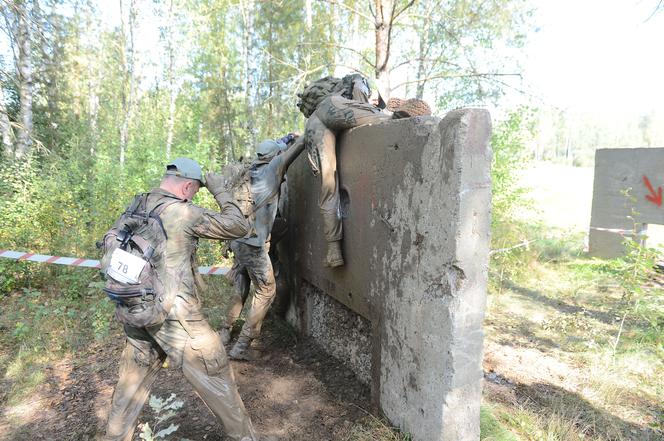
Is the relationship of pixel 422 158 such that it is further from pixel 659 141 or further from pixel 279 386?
pixel 659 141

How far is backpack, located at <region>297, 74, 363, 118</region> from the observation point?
3736 mm

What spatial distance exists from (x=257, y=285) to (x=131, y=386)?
1.68 m

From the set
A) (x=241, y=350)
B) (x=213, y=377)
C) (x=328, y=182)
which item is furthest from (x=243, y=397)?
(x=328, y=182)

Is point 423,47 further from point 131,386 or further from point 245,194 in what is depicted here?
point 131,386

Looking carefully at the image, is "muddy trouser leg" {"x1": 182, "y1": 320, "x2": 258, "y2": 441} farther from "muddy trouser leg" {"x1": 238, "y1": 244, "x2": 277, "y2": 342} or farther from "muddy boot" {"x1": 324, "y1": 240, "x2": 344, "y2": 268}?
"muddy trouser leg" {"x1": 238, "y1": 244, "x2": 277, "y2": 342}

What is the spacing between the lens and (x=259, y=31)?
1524 centimetres

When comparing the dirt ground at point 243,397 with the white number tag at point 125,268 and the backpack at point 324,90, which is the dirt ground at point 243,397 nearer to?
the white number tag at point 125,268

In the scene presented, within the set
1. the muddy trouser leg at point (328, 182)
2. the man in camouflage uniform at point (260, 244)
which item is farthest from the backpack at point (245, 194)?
the muddy trouser leg at point (328, 182)

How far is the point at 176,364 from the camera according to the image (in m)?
2.58

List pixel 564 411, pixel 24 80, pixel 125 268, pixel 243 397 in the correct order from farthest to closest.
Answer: pixel 24 80 → pixel 243 397 → pixel 564 411 → pixel 125 268

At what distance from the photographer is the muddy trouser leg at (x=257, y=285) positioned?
409cm

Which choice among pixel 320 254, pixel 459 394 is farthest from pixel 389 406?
pixel 320 254

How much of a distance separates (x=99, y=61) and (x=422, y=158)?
73.8ft

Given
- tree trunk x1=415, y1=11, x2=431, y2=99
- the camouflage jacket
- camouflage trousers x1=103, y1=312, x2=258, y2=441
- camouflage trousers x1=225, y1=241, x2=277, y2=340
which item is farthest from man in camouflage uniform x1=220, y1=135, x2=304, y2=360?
tree trunk x1=415, y1=11, x2=431, y2=99
